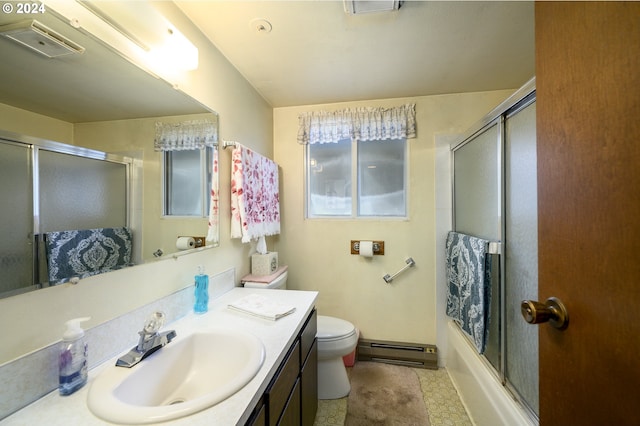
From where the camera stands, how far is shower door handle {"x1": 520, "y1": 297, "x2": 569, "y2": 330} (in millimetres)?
553

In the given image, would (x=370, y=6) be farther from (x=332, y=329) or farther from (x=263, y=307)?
(x=332, y=329)

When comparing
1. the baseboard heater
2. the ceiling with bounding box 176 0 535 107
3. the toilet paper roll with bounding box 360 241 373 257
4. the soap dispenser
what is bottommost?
the baseboard heater

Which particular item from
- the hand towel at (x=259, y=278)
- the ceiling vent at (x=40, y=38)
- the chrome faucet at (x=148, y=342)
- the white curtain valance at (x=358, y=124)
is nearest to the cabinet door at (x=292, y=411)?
the chrome faucet at (x=148, y=342)

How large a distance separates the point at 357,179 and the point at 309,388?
1653mm

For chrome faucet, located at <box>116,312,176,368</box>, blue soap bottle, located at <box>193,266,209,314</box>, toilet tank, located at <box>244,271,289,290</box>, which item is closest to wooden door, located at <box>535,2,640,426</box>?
chrome faucet, located at <box>116,312,176,368</box>

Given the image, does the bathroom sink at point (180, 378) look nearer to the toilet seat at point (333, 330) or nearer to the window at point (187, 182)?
the window at point (187, 182)

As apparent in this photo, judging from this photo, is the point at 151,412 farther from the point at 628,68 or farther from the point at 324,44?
the point at 324,44

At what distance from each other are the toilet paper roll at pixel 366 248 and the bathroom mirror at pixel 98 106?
1406 millimetres

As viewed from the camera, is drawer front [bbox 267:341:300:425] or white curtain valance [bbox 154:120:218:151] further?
white curtain valance [bbox 154:120:218:151]

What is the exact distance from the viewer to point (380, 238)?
86.8 inches

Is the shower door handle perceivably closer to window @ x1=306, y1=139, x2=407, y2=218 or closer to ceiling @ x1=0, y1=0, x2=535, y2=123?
ceiling @ x1=0, y1=0, x2=535, y2=123

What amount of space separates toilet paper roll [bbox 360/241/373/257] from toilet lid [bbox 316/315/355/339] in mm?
601

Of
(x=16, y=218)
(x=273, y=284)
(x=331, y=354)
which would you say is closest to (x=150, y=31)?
(x=16, y=218)

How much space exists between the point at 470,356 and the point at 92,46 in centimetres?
248
